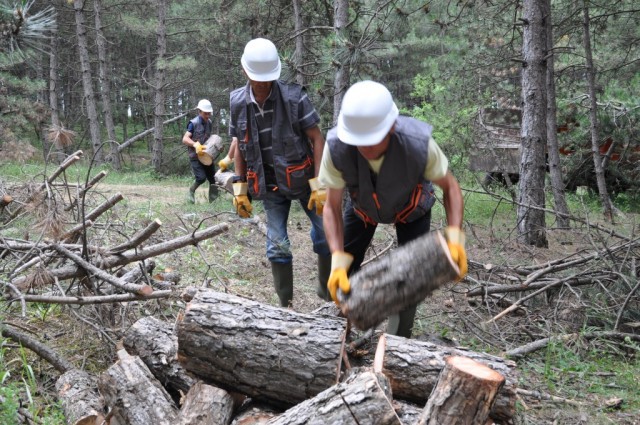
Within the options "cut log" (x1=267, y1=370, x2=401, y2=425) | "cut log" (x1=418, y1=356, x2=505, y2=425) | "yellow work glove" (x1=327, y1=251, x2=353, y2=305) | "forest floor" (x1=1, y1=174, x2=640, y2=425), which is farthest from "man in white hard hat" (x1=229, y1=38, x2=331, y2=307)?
"cut log" (x1=418, y1=356, x2=505, y2=425)

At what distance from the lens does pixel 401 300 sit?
283 cm

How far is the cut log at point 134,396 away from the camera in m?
2.96

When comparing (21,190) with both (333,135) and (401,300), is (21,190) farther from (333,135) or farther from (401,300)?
(401,300)

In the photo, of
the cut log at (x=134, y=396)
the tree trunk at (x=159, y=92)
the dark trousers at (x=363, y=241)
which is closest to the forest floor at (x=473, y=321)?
the dark trousers at (x=363, y=241)

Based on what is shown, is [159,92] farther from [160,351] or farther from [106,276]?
[160,351]

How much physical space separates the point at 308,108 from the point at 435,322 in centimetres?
A: 207

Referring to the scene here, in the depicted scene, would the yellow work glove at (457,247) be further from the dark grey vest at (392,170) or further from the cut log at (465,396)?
the cut log at (465,396)

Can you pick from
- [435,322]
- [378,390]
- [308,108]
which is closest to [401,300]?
→ [378,390]

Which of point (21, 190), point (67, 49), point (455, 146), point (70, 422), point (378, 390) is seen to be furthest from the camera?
point (67, 49)

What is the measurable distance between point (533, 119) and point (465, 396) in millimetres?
5423

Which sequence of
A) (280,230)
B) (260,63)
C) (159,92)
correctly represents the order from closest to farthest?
(260,63) < (280,230) < (159,92)

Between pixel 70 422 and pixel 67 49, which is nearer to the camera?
pixel 70 422

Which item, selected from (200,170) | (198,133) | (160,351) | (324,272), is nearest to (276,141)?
(324,272)

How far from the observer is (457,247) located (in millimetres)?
2791
